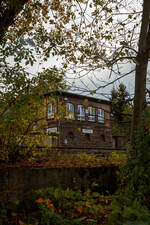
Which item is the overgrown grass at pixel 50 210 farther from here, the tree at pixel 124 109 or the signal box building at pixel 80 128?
the signal box building at pixel 80 128

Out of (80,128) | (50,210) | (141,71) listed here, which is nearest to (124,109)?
(141,71)

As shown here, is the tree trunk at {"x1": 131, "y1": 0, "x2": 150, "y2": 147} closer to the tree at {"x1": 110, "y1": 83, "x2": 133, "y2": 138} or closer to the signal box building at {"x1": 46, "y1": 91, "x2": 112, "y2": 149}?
the tree at {"x1": 110, "y1": 83, "x2": 133, "y2": 138}

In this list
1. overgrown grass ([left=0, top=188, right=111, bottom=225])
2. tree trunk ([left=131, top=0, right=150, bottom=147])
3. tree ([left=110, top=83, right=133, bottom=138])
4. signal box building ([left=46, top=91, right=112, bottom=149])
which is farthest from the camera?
signal box building ([left=46, top=91, right=112, bottom=149])

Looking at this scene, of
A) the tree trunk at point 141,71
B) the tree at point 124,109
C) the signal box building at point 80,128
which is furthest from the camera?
the signal box building at point 80,128

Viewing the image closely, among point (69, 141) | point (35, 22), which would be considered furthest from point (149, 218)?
point (69, 141)

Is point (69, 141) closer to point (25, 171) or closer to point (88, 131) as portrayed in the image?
point (88, 131)

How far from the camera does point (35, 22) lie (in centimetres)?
826

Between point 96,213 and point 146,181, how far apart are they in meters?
1.27

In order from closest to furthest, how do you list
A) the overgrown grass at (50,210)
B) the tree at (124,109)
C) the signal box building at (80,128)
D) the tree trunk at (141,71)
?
1. the overgrown grass at (50,210)
2. the tree at (124,109)
3. the tree trunk at (141,71)
4. the signal box building at (80,128)

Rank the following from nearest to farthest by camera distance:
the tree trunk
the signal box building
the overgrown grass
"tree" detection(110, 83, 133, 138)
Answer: the overgrown grass → "tree" detection(110, 83, 133, 138) → the tree trunk → the signal box building

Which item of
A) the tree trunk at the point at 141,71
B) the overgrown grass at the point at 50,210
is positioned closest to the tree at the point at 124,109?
the tree trunk at the point at 141,71

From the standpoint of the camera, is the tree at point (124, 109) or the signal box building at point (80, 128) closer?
the tree at point (124, 109)

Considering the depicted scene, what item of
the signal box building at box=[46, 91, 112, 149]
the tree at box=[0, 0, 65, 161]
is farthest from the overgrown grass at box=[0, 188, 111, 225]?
the signal box building at box=[46, 91, 112, 149]

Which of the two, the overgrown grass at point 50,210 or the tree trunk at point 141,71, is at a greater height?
the tree trunk at point 141,71
